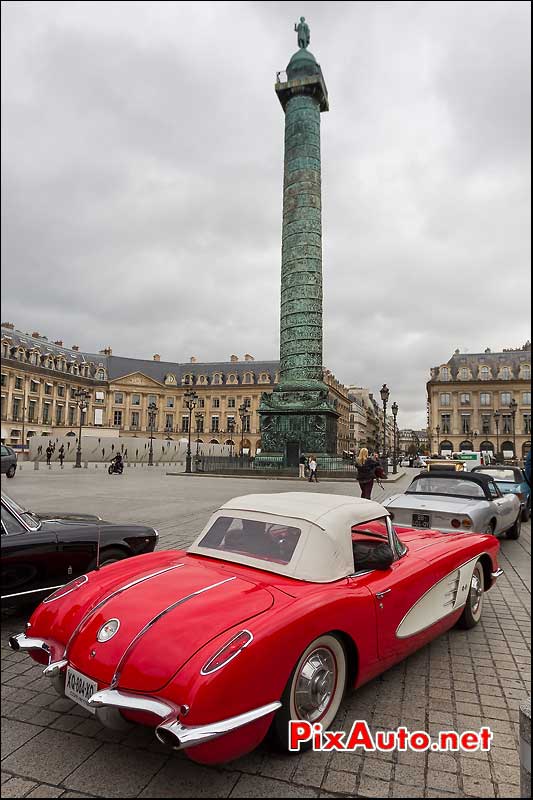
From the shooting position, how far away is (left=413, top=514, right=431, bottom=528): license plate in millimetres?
7605

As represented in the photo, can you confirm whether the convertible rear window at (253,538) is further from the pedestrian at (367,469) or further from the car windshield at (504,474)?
the car windshield at (504,474)

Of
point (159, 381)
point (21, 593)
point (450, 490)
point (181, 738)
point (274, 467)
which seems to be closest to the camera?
point (181, 738)

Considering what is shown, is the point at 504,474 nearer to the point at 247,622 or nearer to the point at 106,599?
the point at 247,622

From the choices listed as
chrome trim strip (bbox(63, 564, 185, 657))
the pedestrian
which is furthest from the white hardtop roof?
the pedestrian

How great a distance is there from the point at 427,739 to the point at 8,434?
9.30ft

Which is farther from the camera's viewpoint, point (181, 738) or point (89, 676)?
point (89, 676)

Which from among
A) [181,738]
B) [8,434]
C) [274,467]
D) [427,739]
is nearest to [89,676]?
[181,738]

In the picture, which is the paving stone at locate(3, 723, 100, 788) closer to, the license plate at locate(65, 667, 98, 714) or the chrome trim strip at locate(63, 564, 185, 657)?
the license plate at locate(65, 667, 98, 714)

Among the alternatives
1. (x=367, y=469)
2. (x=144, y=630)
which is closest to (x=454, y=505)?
(x=367, y=469)

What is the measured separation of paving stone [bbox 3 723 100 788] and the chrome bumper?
407 mm

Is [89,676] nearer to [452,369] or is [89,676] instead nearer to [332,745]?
[332,745]

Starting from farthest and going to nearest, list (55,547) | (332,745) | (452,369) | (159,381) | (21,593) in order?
(159,381) → (452,369) → (55,547) → (21,593) → (332,745)

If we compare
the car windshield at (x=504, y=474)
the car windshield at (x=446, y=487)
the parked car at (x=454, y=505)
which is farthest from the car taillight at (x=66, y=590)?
the car windshield at (x=504, y=474)

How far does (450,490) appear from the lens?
8828 millimetres
